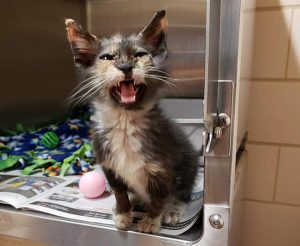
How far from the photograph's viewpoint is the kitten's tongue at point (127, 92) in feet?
1.67

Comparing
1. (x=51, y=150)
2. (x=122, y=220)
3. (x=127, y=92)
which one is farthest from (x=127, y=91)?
(x=51, y=150)

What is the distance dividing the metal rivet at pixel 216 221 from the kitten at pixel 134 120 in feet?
0.35

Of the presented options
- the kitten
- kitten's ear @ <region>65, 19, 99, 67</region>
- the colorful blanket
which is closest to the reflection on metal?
the kitten

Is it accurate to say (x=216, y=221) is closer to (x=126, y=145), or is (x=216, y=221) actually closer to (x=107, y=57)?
(x=126, y=145)

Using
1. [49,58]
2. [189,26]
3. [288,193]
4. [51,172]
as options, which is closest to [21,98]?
[49,58]

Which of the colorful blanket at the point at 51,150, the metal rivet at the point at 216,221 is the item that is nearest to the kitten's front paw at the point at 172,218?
the metal rivet at the point at 216,221

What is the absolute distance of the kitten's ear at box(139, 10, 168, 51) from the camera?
51 cm

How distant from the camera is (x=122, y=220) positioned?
0.52 metres

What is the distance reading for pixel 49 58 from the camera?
3.97ft

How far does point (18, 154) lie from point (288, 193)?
0.81 metres

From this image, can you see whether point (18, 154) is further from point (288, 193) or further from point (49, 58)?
point (288, 193)

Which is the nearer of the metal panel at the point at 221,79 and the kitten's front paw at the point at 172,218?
the metal panel at the point at 221,79

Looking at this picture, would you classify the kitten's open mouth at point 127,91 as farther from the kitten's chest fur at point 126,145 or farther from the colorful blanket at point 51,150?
the colorful blanket at point 51,150

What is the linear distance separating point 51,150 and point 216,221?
701 millimetres
